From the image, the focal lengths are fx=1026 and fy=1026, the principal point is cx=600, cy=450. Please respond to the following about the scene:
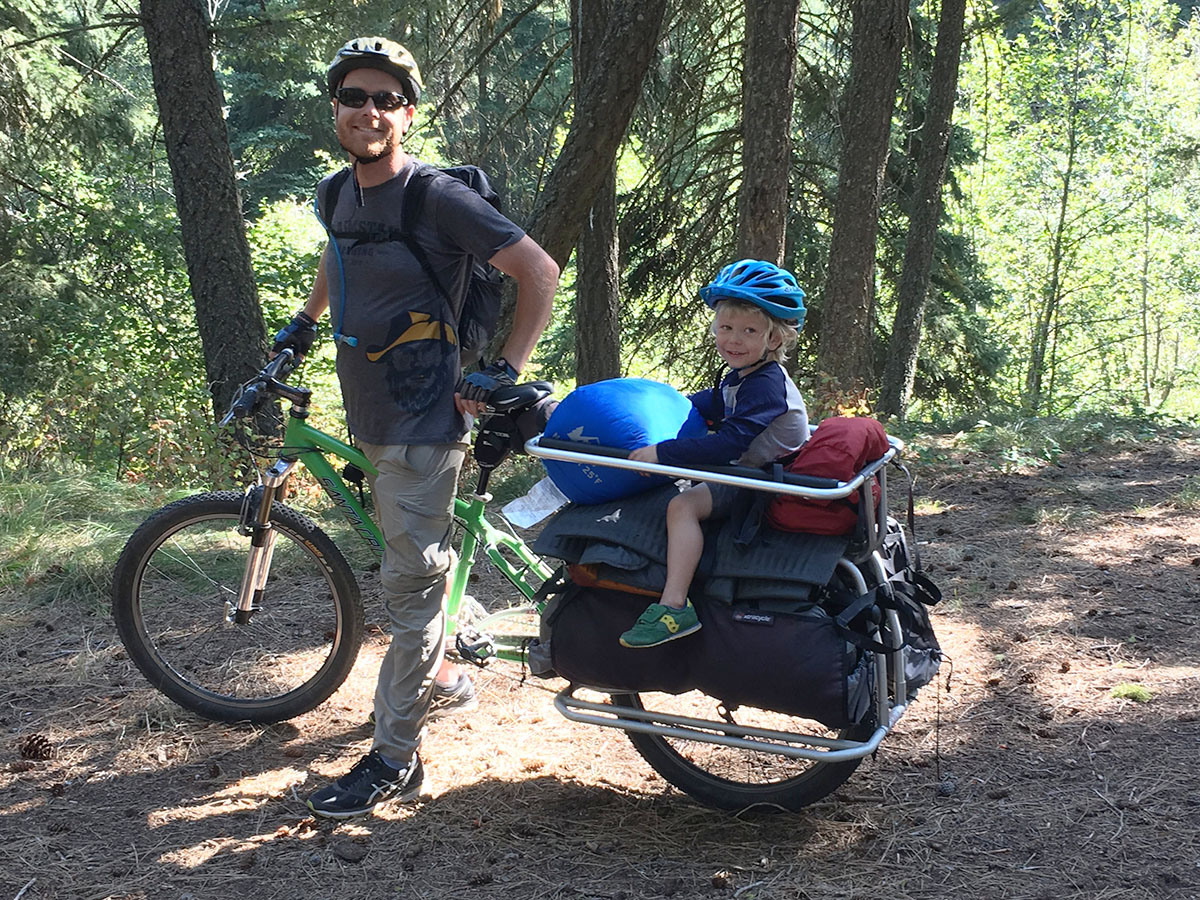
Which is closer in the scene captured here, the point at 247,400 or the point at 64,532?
the point at 247,400

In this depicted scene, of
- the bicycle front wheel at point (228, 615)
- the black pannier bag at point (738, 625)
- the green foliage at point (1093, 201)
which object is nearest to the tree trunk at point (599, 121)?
the bicycle front wheel at point (228, 615)

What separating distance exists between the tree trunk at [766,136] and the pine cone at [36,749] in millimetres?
5523

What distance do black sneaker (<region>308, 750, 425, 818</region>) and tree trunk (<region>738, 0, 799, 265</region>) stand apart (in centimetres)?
517

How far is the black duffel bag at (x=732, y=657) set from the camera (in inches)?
109

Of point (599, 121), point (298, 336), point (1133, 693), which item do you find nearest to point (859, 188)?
point (599, 121)

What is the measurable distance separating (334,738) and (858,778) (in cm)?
190

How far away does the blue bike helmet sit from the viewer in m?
2.97

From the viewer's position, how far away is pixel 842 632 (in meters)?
2.82

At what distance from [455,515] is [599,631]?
910mm

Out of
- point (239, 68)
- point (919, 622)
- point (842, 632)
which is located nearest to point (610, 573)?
point (842, 632)

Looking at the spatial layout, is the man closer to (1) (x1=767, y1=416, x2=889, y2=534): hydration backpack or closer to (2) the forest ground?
(2) the forest ground

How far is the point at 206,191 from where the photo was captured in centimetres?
740

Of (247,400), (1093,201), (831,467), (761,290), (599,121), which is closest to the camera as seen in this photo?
(831,467)

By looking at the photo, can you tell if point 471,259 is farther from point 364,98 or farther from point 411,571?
point 411,571
